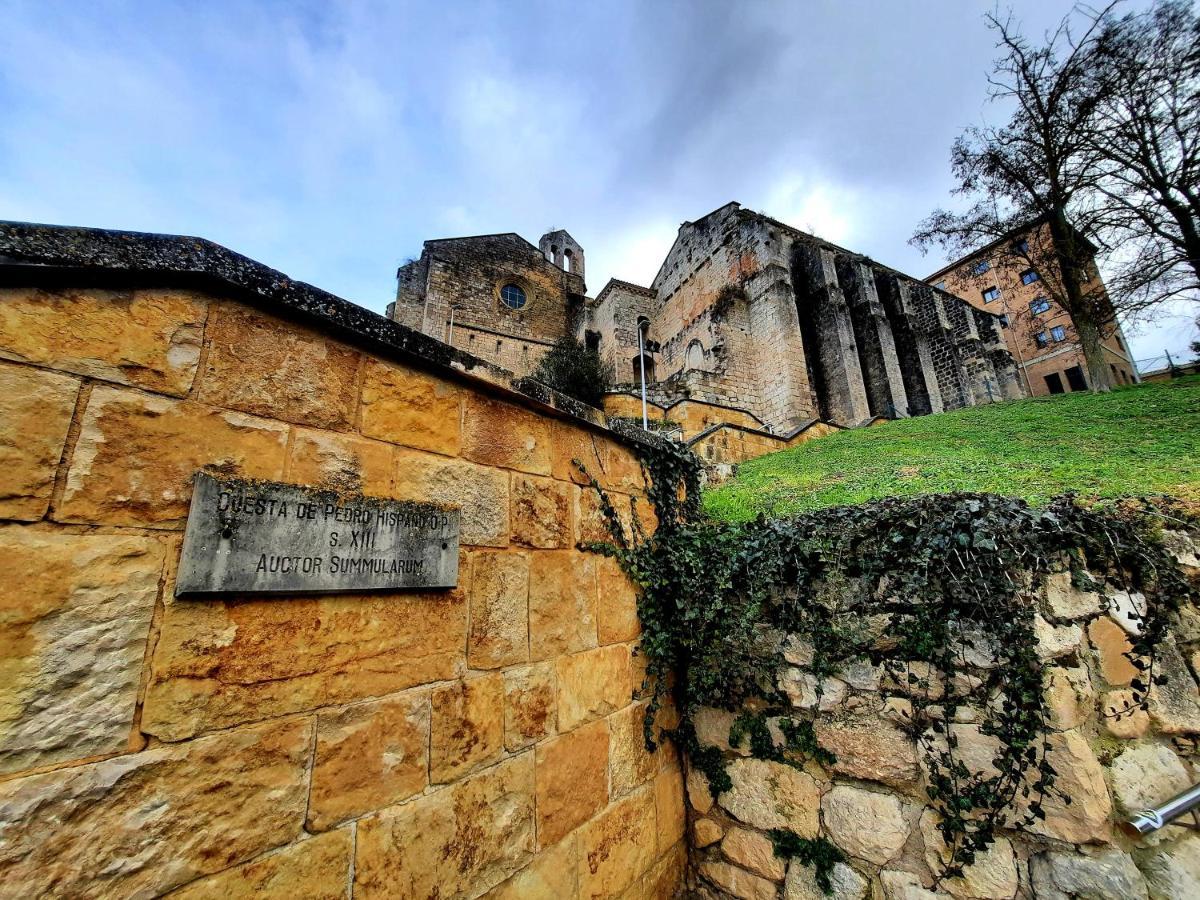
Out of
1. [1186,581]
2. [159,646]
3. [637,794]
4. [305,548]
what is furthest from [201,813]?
[1186,581]

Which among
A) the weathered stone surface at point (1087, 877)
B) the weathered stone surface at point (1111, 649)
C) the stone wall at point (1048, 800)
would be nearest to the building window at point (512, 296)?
the stone wall at point (1048, 800)

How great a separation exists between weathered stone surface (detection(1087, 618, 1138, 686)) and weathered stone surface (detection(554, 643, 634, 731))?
214 centimetres

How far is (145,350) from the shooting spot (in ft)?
4.17

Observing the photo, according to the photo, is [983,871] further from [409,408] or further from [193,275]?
[193,275]

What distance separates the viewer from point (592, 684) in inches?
92.4

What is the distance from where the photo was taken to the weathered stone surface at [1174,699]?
2.09 metres

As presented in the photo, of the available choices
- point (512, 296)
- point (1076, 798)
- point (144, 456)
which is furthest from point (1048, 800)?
point (512, 296)

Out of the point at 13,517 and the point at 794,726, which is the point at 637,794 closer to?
the point at 794,726

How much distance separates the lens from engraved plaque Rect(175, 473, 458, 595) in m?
1.26

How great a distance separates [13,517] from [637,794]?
107 inches

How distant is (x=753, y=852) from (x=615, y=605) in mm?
1541

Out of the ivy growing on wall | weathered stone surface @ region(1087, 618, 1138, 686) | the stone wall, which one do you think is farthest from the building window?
weathered stone surface @ region(1087, 618, 1138, 686)

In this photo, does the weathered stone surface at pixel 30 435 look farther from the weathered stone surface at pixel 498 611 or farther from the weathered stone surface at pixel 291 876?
the weathered stone surface at pixel 498 611

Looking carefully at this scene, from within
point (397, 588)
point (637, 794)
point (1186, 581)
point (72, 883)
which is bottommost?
point (637, 794)
